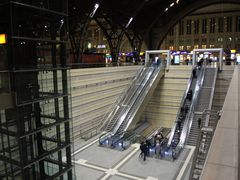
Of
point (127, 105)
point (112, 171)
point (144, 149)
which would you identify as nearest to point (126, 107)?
point (127, 105)

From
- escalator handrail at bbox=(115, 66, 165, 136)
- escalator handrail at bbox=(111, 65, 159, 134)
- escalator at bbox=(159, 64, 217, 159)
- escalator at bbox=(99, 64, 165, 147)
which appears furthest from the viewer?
escalator handrail at bbox=(115, 66, 165, 136)

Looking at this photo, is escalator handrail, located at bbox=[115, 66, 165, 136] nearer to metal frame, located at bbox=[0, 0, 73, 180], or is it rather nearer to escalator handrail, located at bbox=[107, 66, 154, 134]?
escalator handrail, located at bbox=[107, 66, 154, 134]

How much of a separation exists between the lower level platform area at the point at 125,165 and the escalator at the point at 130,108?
1.28 meters

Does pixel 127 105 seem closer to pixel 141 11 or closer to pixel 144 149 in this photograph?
pixel 144 149

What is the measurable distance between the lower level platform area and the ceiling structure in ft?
48.3

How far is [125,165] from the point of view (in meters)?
12.4

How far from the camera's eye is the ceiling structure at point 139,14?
24.0 metres

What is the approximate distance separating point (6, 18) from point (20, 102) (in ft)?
8.86

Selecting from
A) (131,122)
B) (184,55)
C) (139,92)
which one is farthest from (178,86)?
(184,55)

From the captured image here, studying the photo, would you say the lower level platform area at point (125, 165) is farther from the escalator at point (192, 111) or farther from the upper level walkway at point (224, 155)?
the upper level walkway at point (224, 155)

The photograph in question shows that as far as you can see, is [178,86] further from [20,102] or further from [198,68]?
[20,102]

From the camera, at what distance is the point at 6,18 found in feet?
23.8

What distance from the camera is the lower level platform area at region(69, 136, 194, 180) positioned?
11.2 metres

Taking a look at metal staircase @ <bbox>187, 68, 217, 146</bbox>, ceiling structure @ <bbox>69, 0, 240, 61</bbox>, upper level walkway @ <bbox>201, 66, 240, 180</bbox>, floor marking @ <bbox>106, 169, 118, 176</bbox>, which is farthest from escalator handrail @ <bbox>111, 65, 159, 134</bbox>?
upper level walkway @ <bbox>201, 66, 240, 180</bbox>
